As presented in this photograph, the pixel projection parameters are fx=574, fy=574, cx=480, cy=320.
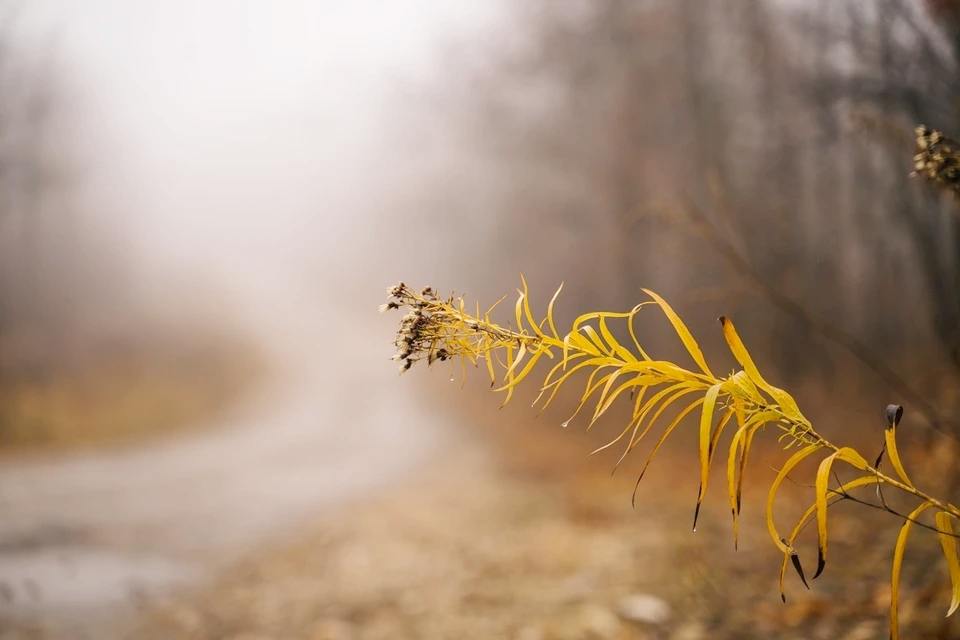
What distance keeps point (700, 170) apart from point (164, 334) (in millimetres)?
13164

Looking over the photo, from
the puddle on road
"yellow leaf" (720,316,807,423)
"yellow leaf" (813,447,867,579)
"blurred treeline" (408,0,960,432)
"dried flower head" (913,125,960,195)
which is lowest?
the puddle on road

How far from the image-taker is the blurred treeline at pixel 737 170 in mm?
2979

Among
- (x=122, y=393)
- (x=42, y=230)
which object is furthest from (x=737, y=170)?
(x=42, y=230)

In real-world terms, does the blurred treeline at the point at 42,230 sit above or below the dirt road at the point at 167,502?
above

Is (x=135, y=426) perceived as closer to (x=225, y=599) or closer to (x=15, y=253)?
(x=225, y=599)

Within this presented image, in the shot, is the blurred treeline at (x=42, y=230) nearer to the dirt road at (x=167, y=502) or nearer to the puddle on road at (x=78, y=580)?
the dirt road at (x=167, y=502)

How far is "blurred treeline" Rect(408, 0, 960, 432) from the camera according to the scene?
2.98 meters

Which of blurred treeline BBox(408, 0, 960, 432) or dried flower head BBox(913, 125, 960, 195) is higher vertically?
blurred treeline BBox(408, 0, 960, 432)

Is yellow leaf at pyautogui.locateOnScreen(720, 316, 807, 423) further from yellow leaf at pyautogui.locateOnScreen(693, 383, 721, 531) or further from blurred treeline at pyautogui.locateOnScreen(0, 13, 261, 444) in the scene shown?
blurred treeline at pyautogui.locateOnScreen(0, 13, 261, 444)

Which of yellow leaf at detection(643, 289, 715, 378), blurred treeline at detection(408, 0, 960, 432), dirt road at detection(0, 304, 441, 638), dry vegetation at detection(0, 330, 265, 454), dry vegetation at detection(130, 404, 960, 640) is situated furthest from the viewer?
dry vegetation at detection(0, 330, 265, 454)

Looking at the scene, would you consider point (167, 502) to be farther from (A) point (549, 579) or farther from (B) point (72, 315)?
(B) point (72, 315)

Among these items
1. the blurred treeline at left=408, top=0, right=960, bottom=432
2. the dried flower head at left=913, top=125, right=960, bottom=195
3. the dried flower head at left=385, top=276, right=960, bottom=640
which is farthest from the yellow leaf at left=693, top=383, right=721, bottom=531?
the blurred treeline at left=408, top=0, right=960, bottom=432

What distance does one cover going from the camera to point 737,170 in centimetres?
812

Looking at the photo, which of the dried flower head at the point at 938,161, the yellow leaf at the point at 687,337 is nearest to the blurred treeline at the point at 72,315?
the yellow leaf at the point at 687,337
